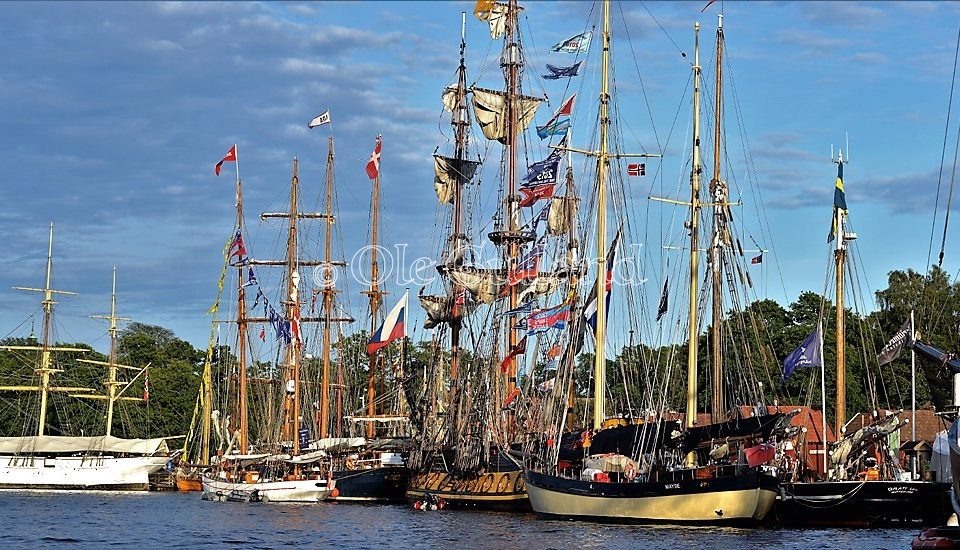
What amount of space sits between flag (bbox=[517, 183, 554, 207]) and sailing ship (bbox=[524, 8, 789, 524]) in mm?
2749

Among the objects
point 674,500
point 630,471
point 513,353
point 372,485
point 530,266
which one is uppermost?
point 530,266

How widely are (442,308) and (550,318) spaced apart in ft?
65.2

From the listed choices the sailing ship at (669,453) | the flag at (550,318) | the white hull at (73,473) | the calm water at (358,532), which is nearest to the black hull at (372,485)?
the calm water at (358,532)

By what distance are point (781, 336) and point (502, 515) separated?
212ft

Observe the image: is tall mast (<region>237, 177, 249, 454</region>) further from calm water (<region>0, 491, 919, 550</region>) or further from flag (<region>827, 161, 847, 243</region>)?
flag (<region>827, 161, 847, 243</region>)

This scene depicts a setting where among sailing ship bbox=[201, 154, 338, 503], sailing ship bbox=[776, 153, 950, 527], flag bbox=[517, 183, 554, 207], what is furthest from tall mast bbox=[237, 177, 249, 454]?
sailing ship bbox=[776, 153, 950, 527]

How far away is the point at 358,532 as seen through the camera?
64.2m

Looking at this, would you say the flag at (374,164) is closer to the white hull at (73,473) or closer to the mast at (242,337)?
the mast at (242,337)

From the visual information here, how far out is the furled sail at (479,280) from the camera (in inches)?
3398

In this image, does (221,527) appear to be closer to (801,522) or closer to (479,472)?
(479,472)

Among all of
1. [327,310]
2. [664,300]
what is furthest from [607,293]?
[327,310]

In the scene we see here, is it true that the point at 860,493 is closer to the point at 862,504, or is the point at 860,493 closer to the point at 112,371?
the point at 862,504

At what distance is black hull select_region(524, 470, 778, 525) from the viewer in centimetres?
5791

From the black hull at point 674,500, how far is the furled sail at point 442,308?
2565 cm
